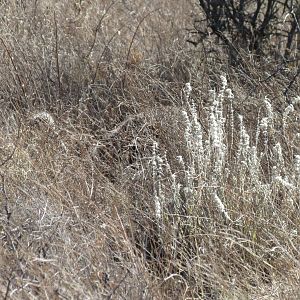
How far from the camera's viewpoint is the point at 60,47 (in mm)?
5305

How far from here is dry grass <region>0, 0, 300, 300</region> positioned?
309 centimetres

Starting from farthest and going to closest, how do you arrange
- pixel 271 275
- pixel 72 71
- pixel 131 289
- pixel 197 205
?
pixel 72 71, pixel 197 205, pixel 271 275, pixel 131 289

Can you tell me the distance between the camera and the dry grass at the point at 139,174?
10.1ft

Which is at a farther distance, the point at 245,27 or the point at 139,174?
the point at 245,27

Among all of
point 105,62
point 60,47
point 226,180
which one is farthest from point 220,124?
point 60,47

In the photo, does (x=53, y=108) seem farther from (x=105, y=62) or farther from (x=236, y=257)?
(x=236, y=257)

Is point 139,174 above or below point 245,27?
below

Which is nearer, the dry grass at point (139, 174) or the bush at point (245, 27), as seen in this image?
the dry grass at point (139, 174)

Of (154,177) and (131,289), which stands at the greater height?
(154,177)

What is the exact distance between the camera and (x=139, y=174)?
3.88 meters

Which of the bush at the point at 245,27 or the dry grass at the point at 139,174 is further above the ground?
the bush at the point at 245,27

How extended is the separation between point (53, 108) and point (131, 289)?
1921 mm

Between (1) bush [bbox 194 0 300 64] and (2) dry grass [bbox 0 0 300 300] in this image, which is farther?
(1) bush [bbox 194 0 300 64]

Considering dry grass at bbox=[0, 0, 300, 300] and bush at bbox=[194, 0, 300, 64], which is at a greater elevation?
bush at bbox=[194, 0, 300, 64]
